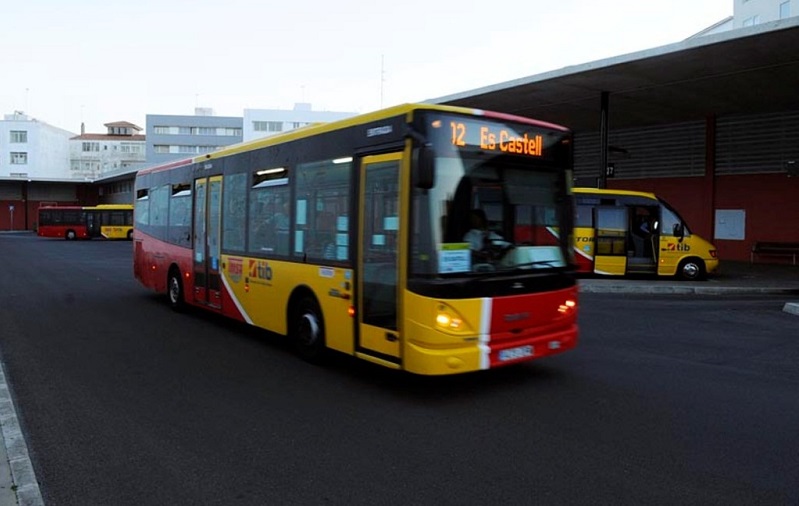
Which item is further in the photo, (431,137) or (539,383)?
(539,383)

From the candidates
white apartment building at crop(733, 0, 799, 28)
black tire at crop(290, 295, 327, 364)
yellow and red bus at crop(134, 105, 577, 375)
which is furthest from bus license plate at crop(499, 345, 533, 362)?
white apartment building at crop(733, 0, 799, 28)

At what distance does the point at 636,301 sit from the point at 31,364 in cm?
1158

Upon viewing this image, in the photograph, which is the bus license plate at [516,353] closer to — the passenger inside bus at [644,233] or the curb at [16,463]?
the curb at [16,463]

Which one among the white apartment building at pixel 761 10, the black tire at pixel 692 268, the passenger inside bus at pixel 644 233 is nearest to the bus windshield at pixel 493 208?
the passenger inside bus at pixel 644 233

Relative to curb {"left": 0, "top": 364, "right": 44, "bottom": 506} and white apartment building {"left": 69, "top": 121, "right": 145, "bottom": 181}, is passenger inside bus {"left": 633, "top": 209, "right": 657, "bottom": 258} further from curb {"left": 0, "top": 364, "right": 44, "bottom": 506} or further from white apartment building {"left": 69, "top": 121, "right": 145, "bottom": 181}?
white apartment building {"left": 69, "top": 121, "right": 145, "bottom": 181}

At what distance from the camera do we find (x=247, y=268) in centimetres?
881

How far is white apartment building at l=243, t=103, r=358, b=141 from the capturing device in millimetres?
89500

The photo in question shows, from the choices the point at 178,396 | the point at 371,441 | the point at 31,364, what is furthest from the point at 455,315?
the point at 31,364

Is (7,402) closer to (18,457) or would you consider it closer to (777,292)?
(18,457)

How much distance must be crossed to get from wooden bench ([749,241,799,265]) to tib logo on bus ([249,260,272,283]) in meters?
21.6

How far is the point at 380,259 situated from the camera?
621 cm

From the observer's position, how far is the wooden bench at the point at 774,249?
22.5m

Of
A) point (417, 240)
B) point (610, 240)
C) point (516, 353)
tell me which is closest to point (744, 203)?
point (610, 240)

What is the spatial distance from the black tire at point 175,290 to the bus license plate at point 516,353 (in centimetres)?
713
